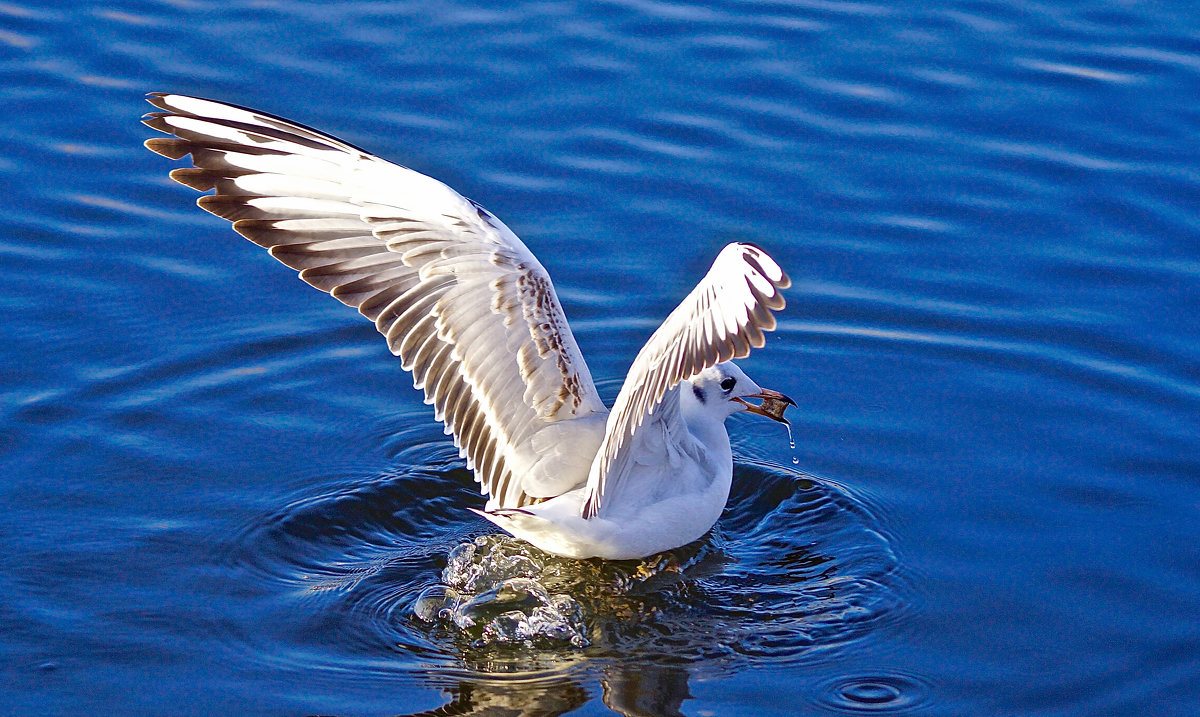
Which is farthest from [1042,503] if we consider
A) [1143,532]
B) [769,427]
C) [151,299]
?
[151,299]

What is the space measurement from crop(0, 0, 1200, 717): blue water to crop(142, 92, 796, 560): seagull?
1.05ft

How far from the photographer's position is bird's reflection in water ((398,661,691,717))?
592 centimetres

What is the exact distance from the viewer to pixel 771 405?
7.87m

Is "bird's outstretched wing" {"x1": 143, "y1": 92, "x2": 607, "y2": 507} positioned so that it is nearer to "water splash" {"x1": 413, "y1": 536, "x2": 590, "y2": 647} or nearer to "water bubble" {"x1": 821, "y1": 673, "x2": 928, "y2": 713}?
"water splash" {"x1": 413, "y1": 536, "x2": 590, "y2": 647}

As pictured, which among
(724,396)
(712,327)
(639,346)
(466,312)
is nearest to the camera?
(712,327)

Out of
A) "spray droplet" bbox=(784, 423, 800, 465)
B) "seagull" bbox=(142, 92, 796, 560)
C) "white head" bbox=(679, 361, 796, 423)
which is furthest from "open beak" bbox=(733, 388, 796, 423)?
"seagull" bbox=(142, 92, 796, 560)

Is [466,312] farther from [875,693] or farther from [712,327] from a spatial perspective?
[875,693]

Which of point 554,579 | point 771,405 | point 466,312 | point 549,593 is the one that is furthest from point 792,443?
point 466,312

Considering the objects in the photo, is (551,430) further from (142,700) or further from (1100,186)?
(1100,186)

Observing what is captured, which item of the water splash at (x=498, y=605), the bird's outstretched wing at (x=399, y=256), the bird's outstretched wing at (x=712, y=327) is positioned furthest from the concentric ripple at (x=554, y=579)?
the bird's outstretched wing at (x=712, y=327)

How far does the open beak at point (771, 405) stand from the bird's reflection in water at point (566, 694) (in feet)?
6.36

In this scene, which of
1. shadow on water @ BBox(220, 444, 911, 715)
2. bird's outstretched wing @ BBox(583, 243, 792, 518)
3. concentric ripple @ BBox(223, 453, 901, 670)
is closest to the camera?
bird's outstretched wing @ BBox(583, 243, 792, 518)

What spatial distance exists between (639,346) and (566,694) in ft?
9.85

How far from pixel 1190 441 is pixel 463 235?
3.73m
